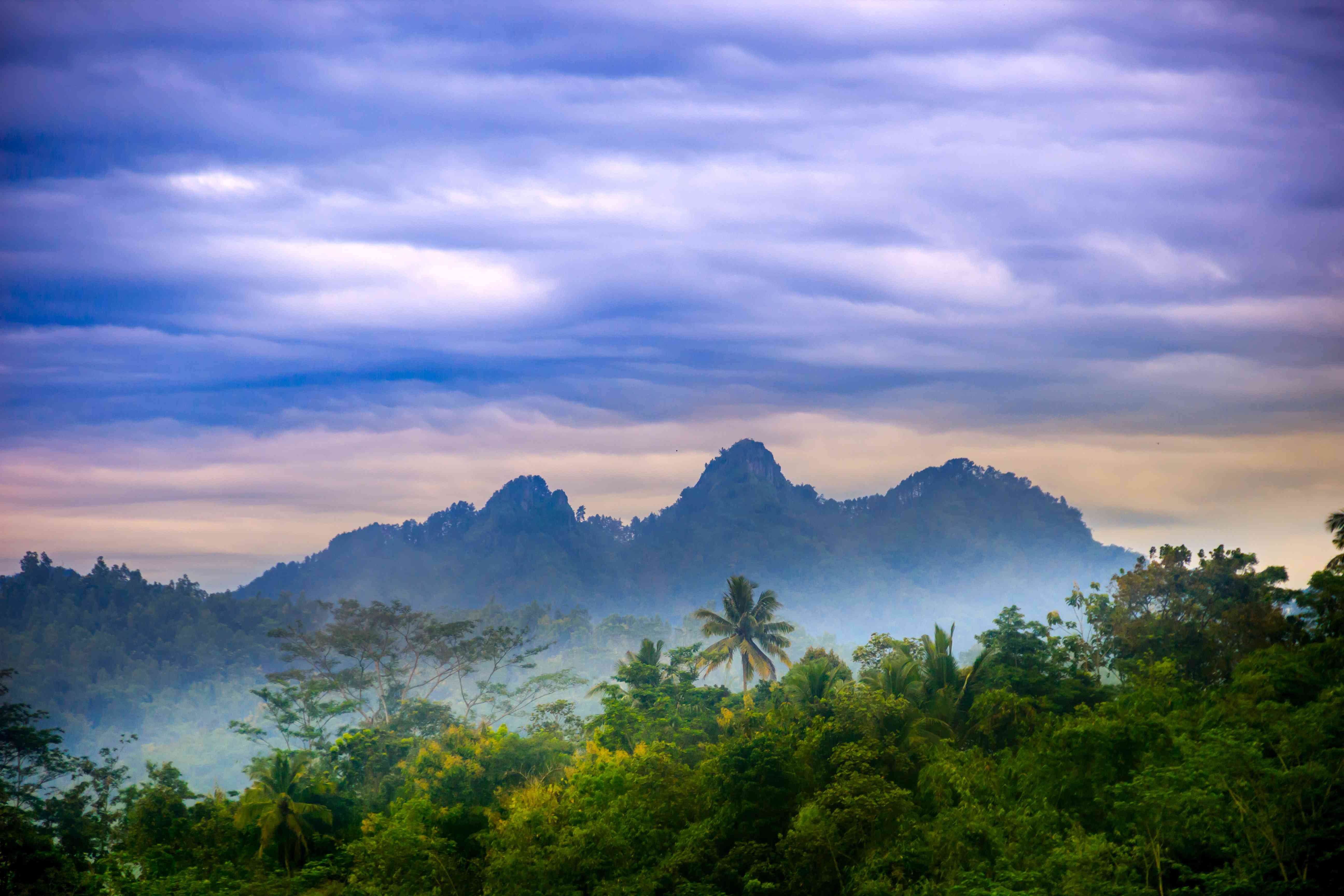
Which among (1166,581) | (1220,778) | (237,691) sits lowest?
(237,691)

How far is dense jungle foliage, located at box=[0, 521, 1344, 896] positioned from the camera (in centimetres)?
1744

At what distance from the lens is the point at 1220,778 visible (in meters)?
17.3

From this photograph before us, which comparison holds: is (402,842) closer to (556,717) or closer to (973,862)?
(973,862)

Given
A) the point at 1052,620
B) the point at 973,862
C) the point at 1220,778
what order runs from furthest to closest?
1. the point at 1052,620
2. the point at 973,862
3. the point at 1220,778

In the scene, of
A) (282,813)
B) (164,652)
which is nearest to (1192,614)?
(282,813)

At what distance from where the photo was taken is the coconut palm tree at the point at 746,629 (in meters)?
46.8

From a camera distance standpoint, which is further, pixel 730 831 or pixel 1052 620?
pixel 1052 620

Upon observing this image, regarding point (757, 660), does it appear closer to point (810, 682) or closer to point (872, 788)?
point (810, 682)

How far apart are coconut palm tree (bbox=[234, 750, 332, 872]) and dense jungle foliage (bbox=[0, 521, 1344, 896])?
0.07 metres

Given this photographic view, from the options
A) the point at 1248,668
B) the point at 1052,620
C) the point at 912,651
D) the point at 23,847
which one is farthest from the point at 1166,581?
the point at 23,847

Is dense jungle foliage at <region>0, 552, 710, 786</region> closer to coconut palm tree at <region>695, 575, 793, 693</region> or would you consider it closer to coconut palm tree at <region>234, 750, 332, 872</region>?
coconut palm tree at <region>695, 575, 793, 693</region>

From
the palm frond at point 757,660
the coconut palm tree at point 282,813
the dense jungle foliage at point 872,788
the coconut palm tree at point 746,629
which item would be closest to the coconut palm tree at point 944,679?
the dense jungle foliage at point 872,788

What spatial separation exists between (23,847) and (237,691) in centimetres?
9565

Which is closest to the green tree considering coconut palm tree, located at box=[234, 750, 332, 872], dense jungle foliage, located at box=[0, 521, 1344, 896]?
dense jungle foliage, located at box=[0, 521, 1344, 896]
